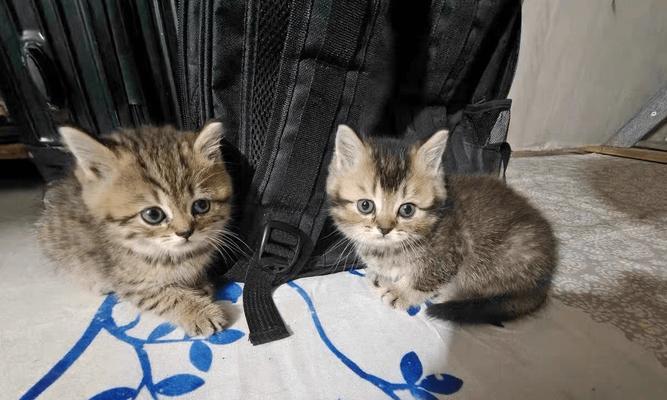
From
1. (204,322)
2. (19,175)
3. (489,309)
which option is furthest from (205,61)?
(19,175)

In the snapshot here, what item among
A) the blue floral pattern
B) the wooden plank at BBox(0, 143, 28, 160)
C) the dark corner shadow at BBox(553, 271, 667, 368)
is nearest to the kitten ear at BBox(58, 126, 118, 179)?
the blue floral pattern

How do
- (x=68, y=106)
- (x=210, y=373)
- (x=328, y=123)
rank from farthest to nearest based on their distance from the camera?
(x=68, y=106), (x=328, y=123), (x=210, y=373)

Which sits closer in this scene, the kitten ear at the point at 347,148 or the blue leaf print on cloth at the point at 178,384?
the blue leaf print on cloth at the point at 178,384

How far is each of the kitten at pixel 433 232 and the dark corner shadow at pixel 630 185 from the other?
0.75 metres

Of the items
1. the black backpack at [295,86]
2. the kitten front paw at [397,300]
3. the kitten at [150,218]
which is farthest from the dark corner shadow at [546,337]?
the kitten at [150,218]

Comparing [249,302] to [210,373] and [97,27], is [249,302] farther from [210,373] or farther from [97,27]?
[97,27]

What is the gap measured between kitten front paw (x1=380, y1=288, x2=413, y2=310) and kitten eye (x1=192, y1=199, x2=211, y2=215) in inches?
17.5

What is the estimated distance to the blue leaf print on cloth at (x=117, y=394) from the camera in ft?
1.75

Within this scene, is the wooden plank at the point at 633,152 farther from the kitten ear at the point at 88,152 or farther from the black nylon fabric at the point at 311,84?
the kitten ear at the point at 88,152

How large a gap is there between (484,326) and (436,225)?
9.2 inches

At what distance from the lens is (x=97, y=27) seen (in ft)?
2.54

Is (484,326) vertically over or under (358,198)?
under

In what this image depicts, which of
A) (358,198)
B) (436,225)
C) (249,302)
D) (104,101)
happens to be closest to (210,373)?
(249,302)

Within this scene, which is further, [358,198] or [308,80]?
[358,198]
